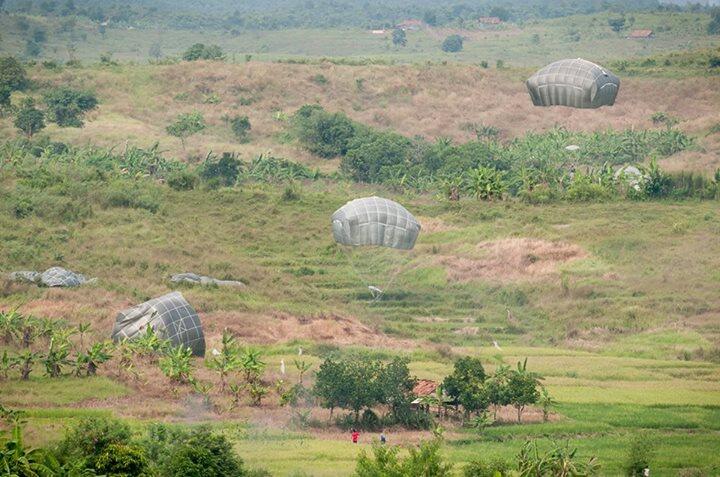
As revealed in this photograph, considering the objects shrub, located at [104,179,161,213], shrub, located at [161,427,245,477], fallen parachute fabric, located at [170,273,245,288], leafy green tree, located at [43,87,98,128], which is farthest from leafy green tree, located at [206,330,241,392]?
leafy green tree, located at [43,87,98,128]

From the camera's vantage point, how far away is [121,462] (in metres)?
44.9

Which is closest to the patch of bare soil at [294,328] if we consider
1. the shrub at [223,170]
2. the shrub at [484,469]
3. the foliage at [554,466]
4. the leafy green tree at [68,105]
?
the foliage at [554,466]

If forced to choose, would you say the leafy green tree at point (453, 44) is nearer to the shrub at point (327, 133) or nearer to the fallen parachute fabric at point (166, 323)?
the shrub at point (327, 133)

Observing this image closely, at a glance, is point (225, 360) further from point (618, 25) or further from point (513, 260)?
point (618, 25)

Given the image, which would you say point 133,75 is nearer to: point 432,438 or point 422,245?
point 422,245

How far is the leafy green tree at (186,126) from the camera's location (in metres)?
121

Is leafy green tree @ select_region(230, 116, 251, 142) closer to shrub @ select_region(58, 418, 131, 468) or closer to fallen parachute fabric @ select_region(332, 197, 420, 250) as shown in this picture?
fallen parachute fabric @ select_region(332, 197, 420, 250)

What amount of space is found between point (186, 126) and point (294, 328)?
52.3m

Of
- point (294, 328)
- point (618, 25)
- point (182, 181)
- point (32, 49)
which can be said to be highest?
point (618, 25)

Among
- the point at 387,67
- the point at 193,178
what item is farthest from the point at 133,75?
the point at 193,178

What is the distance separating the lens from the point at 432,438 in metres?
56.4

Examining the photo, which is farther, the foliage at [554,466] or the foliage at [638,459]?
the foliage at [638,459]

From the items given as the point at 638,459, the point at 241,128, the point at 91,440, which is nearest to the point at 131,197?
the point at 241,128

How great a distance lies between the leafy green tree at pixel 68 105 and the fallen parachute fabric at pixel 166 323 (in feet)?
187
